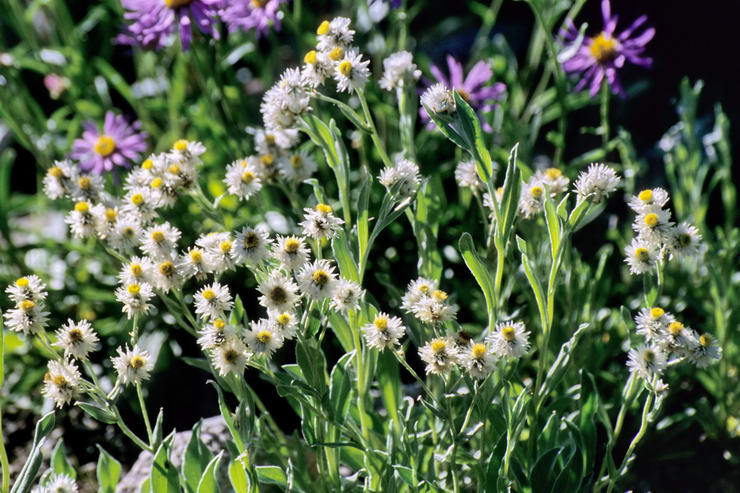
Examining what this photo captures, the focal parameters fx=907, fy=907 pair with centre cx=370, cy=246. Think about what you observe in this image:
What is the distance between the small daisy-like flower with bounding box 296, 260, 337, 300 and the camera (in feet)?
3.32

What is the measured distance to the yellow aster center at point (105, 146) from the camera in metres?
1.90

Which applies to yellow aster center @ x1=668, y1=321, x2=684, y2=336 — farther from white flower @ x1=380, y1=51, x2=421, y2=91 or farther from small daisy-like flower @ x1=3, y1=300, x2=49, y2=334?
small daisy-like flower @ x1=3, y1=300, x2=49, y2=334

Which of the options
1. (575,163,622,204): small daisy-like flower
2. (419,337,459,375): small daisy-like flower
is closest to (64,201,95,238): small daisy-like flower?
(419,337,459,375): small daisy-like flower

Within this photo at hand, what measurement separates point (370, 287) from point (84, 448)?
675mm

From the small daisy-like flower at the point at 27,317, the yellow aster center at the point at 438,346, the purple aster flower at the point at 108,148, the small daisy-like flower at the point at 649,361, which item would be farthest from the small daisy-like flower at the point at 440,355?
the purple aster flower at the point at 108,148

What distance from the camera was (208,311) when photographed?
1.03 metres

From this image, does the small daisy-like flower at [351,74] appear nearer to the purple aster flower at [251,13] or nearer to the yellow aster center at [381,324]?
the yellow aster center at [381,324]

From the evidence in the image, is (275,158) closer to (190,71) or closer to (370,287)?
(370,287)

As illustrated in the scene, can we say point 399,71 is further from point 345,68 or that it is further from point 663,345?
point 663,345

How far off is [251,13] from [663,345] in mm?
1043

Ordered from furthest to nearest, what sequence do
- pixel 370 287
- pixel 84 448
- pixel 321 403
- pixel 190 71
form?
pixel 190 71 → pixel 370 287 → pixel 84 448 → pixel 321 403

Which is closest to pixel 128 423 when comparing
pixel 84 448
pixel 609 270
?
pixel 84 448

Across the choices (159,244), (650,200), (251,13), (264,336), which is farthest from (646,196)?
(251,13)

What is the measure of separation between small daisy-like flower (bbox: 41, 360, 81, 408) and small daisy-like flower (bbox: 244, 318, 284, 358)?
8.6 inches
